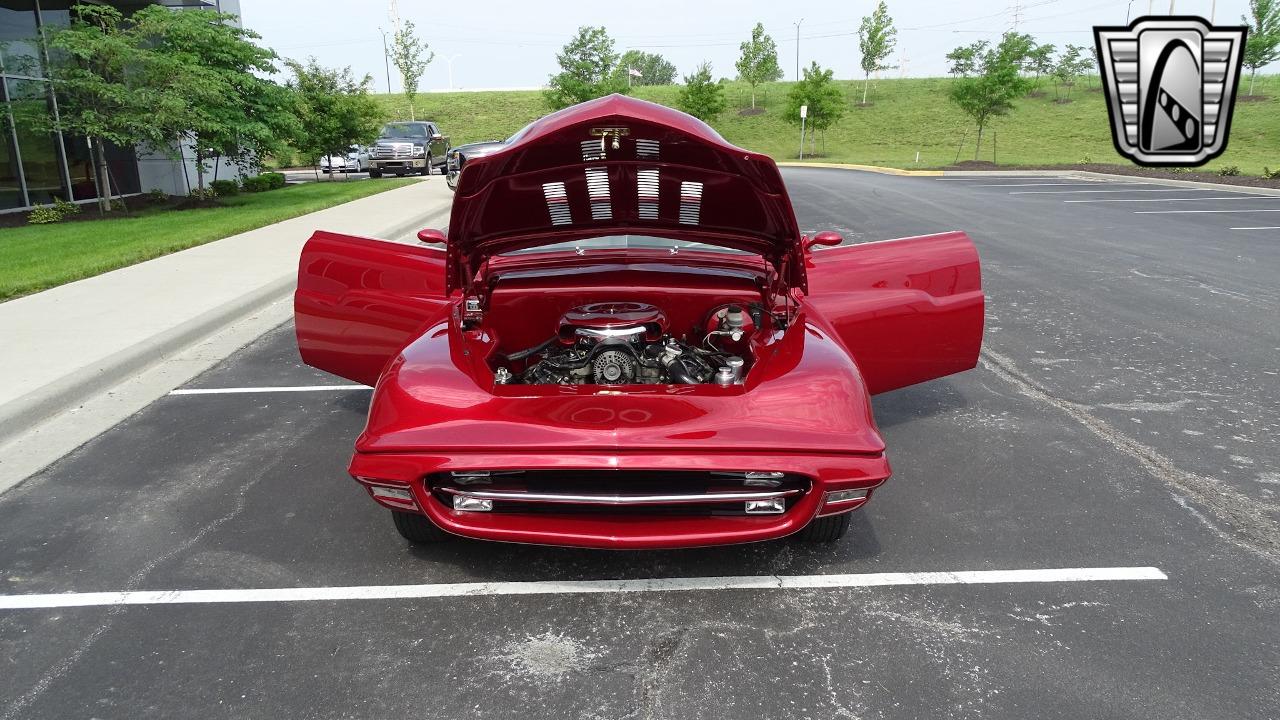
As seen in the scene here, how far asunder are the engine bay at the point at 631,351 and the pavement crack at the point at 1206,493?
6.79 ft

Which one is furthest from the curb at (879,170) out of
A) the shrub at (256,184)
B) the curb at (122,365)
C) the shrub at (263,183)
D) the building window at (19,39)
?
the curb at (122,365)

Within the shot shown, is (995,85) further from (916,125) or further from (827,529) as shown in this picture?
(827,529)

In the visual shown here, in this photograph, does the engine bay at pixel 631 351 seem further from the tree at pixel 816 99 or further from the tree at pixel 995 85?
the tree at pixel 816 99

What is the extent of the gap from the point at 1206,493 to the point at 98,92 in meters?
16.3

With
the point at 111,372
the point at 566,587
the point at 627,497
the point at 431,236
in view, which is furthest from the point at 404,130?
the point at 627,497

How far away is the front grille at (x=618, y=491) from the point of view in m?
2.82

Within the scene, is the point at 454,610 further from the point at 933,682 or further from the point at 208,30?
the point at 208,30

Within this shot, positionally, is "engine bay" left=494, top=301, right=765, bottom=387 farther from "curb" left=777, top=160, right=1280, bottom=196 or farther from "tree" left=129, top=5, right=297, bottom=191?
"curb" left=777, top=160, right=1280, bottom=196

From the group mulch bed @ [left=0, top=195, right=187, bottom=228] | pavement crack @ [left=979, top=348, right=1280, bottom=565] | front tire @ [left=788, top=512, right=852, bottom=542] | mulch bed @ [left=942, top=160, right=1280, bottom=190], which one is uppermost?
mulch bed @ [left=0, top=195, right=187, bottom=228]

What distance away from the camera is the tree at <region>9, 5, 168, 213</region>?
13.9 metres

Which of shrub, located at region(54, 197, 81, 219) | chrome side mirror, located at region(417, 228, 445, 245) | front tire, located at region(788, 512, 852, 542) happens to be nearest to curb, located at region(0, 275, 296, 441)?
chrome side mirror, located at region(417, 228, 445, 245)

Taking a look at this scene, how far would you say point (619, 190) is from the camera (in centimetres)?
358

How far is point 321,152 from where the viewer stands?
23.9 metres

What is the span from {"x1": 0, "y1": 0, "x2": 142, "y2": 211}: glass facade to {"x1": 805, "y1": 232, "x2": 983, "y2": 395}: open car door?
49.0ft
